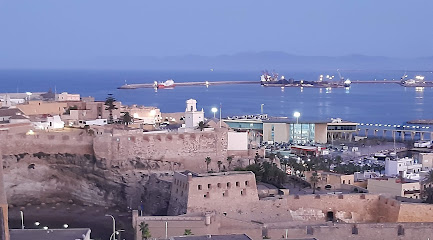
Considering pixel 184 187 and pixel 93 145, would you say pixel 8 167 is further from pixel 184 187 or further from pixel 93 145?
pixel 184 187

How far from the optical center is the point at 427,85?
14562 cm

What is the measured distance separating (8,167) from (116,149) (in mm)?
3507

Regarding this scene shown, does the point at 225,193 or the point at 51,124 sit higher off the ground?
the point at 51,124

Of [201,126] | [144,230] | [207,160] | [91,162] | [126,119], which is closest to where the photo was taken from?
[144,230]

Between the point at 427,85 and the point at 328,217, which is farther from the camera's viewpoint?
the point at 427,85

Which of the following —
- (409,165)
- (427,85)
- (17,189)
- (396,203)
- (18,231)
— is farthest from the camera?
(427,85)

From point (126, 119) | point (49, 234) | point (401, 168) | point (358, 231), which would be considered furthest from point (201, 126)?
point (49, 234)

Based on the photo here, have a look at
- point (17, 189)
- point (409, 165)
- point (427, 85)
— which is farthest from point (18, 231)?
point (427, 85)

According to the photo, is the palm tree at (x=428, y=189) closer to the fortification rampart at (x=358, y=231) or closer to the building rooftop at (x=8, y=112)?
the fortification rampart at (x=358, y=231)

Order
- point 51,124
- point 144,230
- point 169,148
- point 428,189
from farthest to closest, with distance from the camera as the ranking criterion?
1. point 51,124
2. point 169,148
3. point 428,189
4. point 144,230

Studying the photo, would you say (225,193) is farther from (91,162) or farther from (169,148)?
(91,162)

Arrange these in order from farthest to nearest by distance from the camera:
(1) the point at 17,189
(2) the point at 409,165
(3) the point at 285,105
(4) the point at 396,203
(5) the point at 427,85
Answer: (5) the point at 427,85, (3) the point at 285,105, (2) the point at 409,165, (1) the point at 17,189, (4) the point at 396,203

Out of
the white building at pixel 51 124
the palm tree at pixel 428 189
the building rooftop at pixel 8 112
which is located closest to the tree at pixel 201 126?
the white building at pixel 51 124

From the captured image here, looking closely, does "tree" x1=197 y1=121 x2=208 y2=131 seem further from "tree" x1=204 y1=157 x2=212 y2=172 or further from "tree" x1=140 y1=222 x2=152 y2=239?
"tree" x1=140 y1=222 x2=152 y2=239
